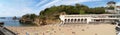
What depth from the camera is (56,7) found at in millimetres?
71250

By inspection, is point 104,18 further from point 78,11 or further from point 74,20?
point 78,11

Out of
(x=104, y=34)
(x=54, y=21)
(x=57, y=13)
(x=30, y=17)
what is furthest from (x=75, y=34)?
(x=30, y=17)

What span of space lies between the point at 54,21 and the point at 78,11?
1277 cm

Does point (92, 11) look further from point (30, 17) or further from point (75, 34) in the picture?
point (75, 34)

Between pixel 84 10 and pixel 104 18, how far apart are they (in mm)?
12029

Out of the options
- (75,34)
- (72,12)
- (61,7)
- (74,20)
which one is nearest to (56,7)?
(61,7)

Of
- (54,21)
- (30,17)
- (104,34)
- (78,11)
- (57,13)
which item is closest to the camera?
(104,34)

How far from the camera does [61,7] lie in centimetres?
7006

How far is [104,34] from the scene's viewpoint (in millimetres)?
29953

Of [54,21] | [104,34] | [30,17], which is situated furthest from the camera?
[30,17]

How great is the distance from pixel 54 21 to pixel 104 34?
87.5 feet

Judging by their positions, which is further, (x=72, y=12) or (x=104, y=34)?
(x=72, y=12)

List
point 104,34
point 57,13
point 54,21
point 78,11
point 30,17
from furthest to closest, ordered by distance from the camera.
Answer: point 30,17
point 78,11
point 57,13
point 54,21
point 104,34

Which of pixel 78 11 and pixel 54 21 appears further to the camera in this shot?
pixel 78 11
